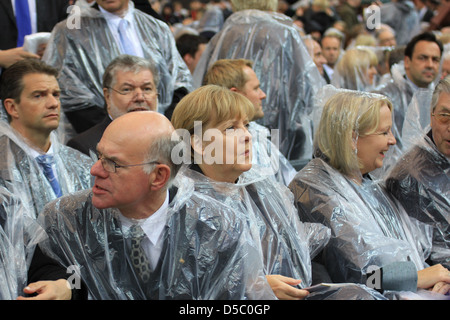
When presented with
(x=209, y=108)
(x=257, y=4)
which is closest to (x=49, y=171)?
(x=209, y=108)

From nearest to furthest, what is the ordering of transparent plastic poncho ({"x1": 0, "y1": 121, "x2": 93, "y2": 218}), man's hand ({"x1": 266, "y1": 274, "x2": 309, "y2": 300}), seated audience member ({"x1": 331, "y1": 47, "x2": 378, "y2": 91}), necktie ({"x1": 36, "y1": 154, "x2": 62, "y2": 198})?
man's hand ({"x1": 266, "y1": 274, "x2": 309, "y2": 300}), transparent plastic poncho ({"x1": 0, "y1": 121, "x2": 93, "y2": 218}), necktie ({"x1": 36, "y1": 154, "x2": 62, "y2": 198}), seated audience member ({"x1": 331, "y1": 47, "x2": 378, "y2": 91})

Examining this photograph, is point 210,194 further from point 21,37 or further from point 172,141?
point 21,37

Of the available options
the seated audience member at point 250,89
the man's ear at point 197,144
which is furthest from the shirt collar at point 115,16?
the man's ear at point 197,144

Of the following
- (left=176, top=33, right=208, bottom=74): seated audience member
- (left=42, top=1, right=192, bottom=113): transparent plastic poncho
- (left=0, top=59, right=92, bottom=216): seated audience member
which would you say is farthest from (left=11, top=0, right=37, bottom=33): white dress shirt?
(left=176, top=33, right=208, bottom=74): seated audience member

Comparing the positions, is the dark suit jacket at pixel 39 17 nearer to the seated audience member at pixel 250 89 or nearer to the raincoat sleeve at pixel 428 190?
the seated audience member at pixel 250 89

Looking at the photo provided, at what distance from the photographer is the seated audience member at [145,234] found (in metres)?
2.08

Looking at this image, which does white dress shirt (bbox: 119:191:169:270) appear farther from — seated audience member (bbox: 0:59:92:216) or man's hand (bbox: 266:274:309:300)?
seated audience member (bbox: 0:59:92:216)

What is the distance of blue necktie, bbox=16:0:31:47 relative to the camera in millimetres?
3924

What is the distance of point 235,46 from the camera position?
4.41 m

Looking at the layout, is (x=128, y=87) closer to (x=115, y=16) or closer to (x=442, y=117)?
(x=115, y=16)

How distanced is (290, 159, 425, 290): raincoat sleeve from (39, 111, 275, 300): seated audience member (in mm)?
541

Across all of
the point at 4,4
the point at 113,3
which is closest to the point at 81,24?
the point at 113,3

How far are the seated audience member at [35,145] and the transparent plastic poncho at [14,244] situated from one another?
469mm

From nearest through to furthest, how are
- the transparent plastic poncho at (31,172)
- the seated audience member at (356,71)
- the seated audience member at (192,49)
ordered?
the transparent plastic poncho at (31,172) → the seated audience member at (192,49) → the seated audience member at (356,71)
